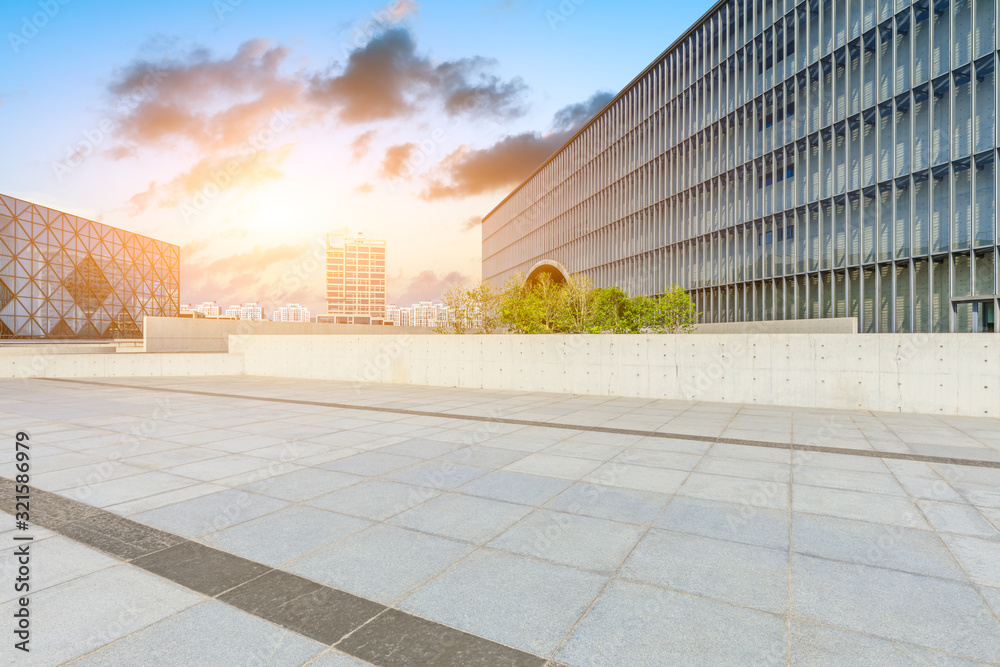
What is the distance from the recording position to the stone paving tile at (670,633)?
107 inches

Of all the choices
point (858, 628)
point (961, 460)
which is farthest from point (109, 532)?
point (961, 460)

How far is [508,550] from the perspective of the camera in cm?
414

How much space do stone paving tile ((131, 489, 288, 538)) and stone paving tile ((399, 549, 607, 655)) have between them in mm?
2458

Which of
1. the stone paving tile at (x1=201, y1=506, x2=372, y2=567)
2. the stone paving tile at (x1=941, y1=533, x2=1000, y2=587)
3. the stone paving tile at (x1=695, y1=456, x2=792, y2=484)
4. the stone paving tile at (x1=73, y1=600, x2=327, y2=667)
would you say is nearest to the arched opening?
the stone paving tile at (x1=695, y1=456, x2=792, y2=484)

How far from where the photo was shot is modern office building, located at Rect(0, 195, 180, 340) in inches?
2387

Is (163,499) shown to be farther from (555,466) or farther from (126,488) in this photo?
(555,466)

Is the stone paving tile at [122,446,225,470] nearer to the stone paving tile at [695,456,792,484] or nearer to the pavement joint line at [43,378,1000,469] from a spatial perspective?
the pavement joint line at [43,378,1000,469]

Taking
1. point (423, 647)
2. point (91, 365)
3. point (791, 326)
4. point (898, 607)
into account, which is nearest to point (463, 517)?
point (423, 647)

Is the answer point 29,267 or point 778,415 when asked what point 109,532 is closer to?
point 778,415

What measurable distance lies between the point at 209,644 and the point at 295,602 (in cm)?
56

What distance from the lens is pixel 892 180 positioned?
25000mm

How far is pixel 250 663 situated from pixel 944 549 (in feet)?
17.6

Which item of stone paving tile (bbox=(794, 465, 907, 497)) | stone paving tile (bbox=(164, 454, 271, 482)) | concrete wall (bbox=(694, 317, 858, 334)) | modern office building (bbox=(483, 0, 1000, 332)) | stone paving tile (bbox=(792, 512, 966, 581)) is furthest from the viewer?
concrete wall (bbox=(694, 317, 858, 334))

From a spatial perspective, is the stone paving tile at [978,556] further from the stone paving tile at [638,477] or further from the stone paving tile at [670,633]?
the stone paving tile at [638,477]
